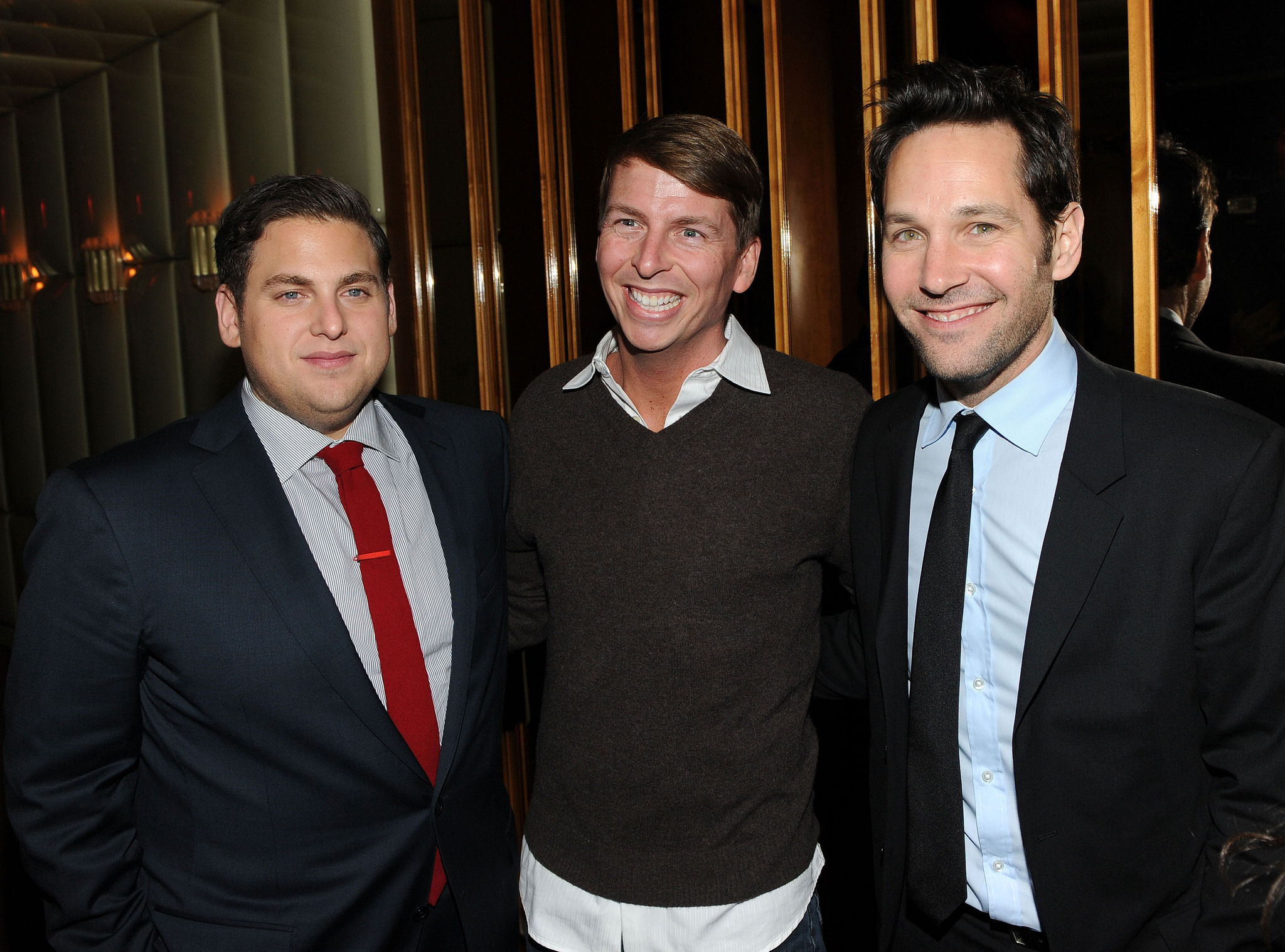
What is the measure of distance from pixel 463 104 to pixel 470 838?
88.3 inches

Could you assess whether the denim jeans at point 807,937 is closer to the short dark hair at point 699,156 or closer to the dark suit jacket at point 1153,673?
the dark suit jacket at point 1153,673

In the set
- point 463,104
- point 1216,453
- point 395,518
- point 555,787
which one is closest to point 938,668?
point 1216,453

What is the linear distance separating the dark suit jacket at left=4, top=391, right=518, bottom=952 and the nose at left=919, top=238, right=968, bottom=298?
1.08 m

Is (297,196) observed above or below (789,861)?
above

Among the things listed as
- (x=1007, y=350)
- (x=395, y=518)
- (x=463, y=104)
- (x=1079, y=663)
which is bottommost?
(x=1079, y=663)

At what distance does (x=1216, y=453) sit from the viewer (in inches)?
51.2

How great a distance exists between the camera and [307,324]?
1.63m

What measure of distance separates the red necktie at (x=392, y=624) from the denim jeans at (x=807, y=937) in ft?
1.46

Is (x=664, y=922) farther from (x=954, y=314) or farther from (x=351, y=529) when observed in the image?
(x=954, y=314)

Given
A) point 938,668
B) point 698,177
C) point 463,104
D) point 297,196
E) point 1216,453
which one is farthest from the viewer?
point 463,104

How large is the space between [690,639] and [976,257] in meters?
0.78

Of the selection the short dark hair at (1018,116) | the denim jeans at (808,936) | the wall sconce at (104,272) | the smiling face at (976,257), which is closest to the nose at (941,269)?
the smiling face at (976,257)

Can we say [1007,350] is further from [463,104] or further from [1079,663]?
[463,104]

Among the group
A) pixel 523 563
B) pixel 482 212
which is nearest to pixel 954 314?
pixel 523 563
